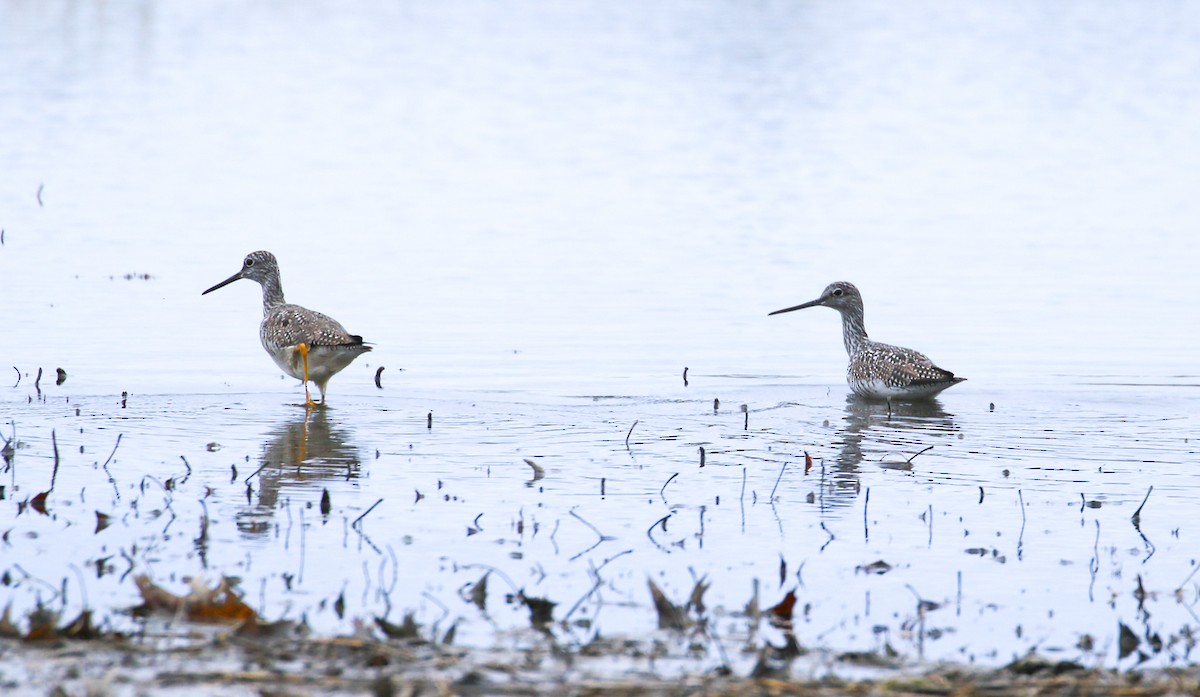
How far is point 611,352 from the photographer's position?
1556cm

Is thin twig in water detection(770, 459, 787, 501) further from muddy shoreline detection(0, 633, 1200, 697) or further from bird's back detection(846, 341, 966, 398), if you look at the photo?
bird's back detection(846, 341, 966, 398)

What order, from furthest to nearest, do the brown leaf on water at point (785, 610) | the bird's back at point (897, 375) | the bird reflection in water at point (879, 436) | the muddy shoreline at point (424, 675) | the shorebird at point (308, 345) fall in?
the bird's back at point (897, 375), the shorebird at point (308, 345), the bird reflection in water at point (879, 436), the brown leaf on water at point (785, 610), the muddy shoreline at point (424, 675)

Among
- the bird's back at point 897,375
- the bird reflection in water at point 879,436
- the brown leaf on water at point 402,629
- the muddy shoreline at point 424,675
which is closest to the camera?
the muddy shoreline at point 424,675

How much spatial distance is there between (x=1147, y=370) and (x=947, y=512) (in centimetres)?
621

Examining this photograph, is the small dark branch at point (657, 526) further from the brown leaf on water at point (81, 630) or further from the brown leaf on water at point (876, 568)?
the brown leaf on water at point (81, 630)

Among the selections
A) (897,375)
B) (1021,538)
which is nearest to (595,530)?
(1021,538)

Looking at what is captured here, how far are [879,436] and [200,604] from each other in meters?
6.32

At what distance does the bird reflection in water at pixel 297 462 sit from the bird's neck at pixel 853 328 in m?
4.85

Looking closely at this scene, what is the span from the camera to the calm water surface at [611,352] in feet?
26.3

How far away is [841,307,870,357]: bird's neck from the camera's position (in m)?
15.0

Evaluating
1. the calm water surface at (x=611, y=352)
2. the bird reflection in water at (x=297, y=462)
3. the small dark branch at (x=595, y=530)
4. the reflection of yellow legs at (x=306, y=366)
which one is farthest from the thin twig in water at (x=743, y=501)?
the reflection of yellow legs at (x=306, y=366)

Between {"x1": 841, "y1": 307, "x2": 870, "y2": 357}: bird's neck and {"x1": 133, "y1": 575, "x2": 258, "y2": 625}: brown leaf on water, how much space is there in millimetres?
8780

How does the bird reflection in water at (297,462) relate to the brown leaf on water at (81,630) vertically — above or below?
above

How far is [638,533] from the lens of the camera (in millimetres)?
8805
